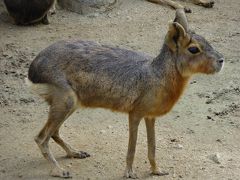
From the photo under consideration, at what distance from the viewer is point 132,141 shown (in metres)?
5.32

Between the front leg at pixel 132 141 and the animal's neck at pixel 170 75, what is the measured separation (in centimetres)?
37

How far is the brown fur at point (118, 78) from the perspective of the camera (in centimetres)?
514

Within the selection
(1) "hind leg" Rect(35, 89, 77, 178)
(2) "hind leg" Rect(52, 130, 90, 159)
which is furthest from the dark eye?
(2) "hind leg" Rect(52, 130, 90, 159)

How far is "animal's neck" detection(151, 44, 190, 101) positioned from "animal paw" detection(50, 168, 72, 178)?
1.15m

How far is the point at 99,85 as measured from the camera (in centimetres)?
529

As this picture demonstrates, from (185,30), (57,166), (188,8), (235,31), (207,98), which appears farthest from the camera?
(188,8)

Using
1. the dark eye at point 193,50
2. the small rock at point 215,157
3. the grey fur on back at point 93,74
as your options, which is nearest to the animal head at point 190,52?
the dark eye at point 193,50

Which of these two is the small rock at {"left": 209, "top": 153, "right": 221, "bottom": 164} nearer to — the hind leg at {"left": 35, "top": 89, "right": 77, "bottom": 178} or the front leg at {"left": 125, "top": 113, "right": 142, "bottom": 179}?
the front leg at {"left": 125, "top": 113, "right": 142, "bottom": 179}

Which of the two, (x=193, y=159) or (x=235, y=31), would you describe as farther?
(x=235, y=31)

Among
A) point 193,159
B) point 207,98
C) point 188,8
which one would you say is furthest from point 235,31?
point 193,159

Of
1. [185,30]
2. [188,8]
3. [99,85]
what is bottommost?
[188,8]

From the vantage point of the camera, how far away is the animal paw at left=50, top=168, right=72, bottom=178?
17.5 feet

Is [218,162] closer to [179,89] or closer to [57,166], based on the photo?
[179,89]

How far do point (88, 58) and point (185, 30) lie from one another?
0.89m
